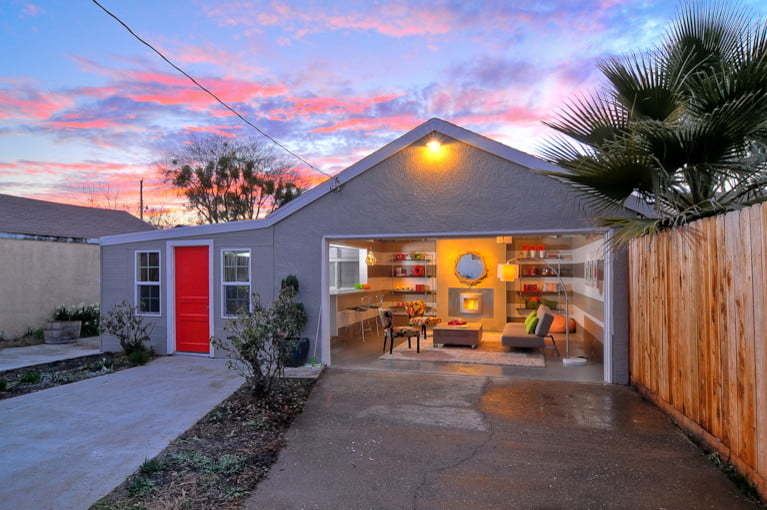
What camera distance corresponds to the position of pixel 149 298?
32.8 ft

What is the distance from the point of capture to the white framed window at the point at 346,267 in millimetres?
11469

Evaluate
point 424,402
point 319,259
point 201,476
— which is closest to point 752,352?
point 424,402

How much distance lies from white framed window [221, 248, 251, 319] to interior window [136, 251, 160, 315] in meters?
1.69

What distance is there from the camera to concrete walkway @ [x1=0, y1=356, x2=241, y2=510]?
3818 mm

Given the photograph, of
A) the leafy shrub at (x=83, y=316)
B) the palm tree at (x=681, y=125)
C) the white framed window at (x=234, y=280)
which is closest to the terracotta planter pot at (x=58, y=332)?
the leafy shrub at (x=83, y=316)

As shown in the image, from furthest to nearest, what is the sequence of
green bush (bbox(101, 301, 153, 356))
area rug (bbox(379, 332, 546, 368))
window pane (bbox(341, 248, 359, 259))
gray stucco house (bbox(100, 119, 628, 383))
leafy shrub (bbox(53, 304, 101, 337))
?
leafy shrub (bbox(53, 304, 101, 337)), window pane (bbox(341, 248, 359, 259)), green bush (bbox(101, 301, 153, 356)), area rug (bbox(379, 332, 546, 368)), gray stucco house (bbox(100, 119, 628, 383))

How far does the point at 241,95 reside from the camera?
1038 centimetres

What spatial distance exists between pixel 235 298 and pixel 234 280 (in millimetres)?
354

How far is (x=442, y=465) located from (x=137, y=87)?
8942 mm

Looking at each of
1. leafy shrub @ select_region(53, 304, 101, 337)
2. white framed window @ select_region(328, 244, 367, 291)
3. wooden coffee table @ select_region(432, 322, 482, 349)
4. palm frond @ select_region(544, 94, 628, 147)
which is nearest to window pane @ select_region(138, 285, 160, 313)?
white framed window @ select_region(328, 244, 367, 291)

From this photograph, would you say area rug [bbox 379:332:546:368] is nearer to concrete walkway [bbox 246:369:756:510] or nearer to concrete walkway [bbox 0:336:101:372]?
concrete walkway [bbox 246:369:756:510]

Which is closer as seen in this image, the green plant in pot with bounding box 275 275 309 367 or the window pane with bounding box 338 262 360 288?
the green plant in pot with bounding box 275 275 309 367

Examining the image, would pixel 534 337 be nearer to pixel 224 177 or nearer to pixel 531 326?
pixel 531 326

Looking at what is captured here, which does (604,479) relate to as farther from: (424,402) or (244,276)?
(244,276)
